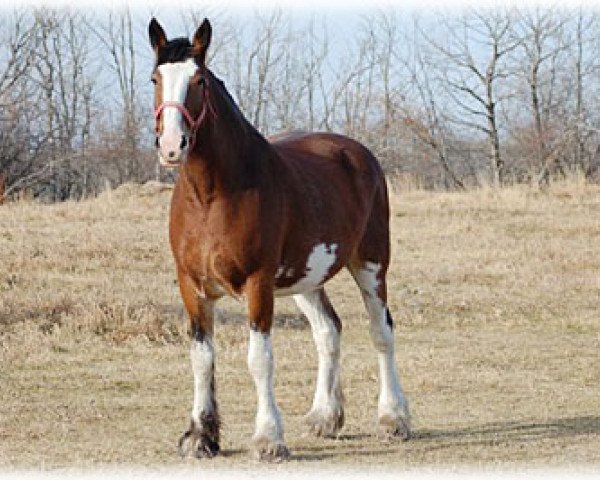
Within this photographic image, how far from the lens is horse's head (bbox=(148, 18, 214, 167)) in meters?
6.10

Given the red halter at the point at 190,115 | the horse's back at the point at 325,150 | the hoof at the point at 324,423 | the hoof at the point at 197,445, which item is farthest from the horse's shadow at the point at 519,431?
the red halter at the point at 190,115

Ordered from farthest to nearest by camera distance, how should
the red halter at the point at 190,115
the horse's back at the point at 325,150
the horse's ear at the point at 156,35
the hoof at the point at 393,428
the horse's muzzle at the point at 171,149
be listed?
the horse's back at the point at 325,150 → the hoof at the point at 393,428 → the horse's ear at the point at 156,35 → the red halter at the point at 190,115 → the horse's muzzle at the point at 171,149

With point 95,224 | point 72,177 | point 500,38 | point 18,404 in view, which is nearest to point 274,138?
point 18,404

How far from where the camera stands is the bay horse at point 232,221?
252 inches

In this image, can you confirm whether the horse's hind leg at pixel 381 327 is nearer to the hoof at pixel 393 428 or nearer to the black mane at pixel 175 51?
the hoof at pixel 393 428

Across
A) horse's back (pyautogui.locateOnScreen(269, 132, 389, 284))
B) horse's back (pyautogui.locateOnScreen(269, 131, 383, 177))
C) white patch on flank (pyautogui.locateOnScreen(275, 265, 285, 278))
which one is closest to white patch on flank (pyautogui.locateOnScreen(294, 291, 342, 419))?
horse's back (pyautogui.locateOnScreen(269, 132, 389, 284))

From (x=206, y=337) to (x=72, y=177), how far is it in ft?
97.4

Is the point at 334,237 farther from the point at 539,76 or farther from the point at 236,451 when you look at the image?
the point at 539,76

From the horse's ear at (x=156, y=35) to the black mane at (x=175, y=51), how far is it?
0.08 meters

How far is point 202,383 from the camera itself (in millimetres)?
7027

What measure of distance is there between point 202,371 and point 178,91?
170 centimetres

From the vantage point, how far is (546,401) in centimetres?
891

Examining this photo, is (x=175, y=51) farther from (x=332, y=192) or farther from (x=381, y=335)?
→ (x=381, y=335)

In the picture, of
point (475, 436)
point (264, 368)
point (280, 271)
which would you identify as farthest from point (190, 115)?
point (475, 436)
